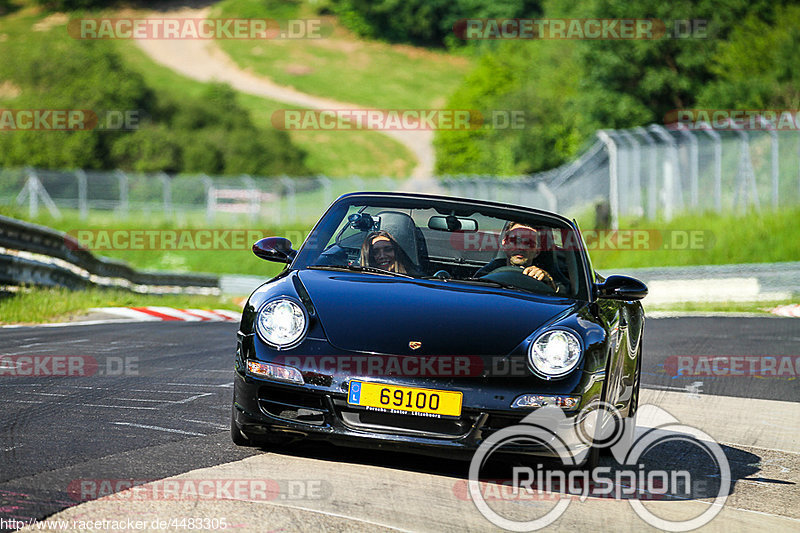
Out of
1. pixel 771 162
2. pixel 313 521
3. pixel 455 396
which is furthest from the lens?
pixel 771 162

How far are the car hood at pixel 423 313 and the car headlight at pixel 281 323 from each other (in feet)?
0.36

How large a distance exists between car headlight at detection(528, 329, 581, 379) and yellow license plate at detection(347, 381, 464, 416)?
1.42ft

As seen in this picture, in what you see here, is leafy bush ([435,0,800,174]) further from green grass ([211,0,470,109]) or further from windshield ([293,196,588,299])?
green grass ([211,0,470,109])

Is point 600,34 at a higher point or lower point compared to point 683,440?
higher

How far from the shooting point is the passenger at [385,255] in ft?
20.9

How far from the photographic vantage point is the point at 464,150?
6681 cm

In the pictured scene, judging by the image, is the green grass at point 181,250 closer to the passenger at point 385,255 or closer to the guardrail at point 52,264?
the guardrail at point 52,264

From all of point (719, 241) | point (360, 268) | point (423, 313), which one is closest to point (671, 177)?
point (719, 241)

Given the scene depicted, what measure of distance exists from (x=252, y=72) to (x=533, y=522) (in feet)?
307

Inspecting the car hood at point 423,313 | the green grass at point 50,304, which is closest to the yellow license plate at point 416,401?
the car hood at point 423,313

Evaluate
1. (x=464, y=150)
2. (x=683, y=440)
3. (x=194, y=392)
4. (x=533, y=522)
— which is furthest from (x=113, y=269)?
(x=464, y=150)

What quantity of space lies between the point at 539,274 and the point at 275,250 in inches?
60.5

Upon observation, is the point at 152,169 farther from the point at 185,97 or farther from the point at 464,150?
the point at 464,150

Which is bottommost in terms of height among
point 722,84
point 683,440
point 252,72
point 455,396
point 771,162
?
point 683,440
